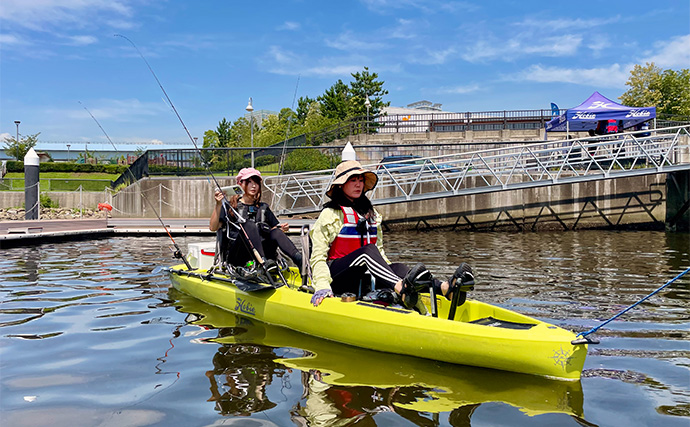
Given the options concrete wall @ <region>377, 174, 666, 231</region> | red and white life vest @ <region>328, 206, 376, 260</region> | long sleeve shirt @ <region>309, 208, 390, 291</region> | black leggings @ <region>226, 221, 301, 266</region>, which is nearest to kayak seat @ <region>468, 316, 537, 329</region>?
long sleeve shirt @ <region>309, 208, 390, 291</region>

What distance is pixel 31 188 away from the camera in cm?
2072

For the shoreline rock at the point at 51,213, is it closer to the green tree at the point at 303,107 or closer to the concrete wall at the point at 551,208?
the concrete wall at the point at 551,208

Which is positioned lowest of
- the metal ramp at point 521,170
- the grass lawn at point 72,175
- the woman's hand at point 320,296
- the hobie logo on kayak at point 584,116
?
the woman's hand at point 320,296

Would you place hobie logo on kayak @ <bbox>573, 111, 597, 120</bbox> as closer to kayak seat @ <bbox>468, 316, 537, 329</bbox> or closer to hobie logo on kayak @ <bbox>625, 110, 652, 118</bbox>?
hobie logo on kayak @ <bbox>625, 110, 652, 118</bbox>

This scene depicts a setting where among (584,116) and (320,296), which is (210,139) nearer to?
(584,116)

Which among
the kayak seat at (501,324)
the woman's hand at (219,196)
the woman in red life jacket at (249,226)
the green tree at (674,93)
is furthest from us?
the green tree at (674,93)

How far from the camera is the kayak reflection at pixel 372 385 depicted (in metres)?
3.68

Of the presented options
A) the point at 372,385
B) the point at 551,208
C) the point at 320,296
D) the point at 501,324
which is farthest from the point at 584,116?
the point at 372,385

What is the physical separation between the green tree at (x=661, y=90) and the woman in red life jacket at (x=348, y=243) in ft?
136

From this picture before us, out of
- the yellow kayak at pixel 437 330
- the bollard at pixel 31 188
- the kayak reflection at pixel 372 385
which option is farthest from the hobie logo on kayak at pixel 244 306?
the bollard at pixel 31 188

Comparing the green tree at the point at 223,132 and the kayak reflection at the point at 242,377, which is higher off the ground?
the green tree at the point at 223,132

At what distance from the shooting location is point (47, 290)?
8.43 metres

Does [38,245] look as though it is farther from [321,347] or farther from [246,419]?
[246,419]

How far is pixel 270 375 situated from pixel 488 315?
7.03ft
